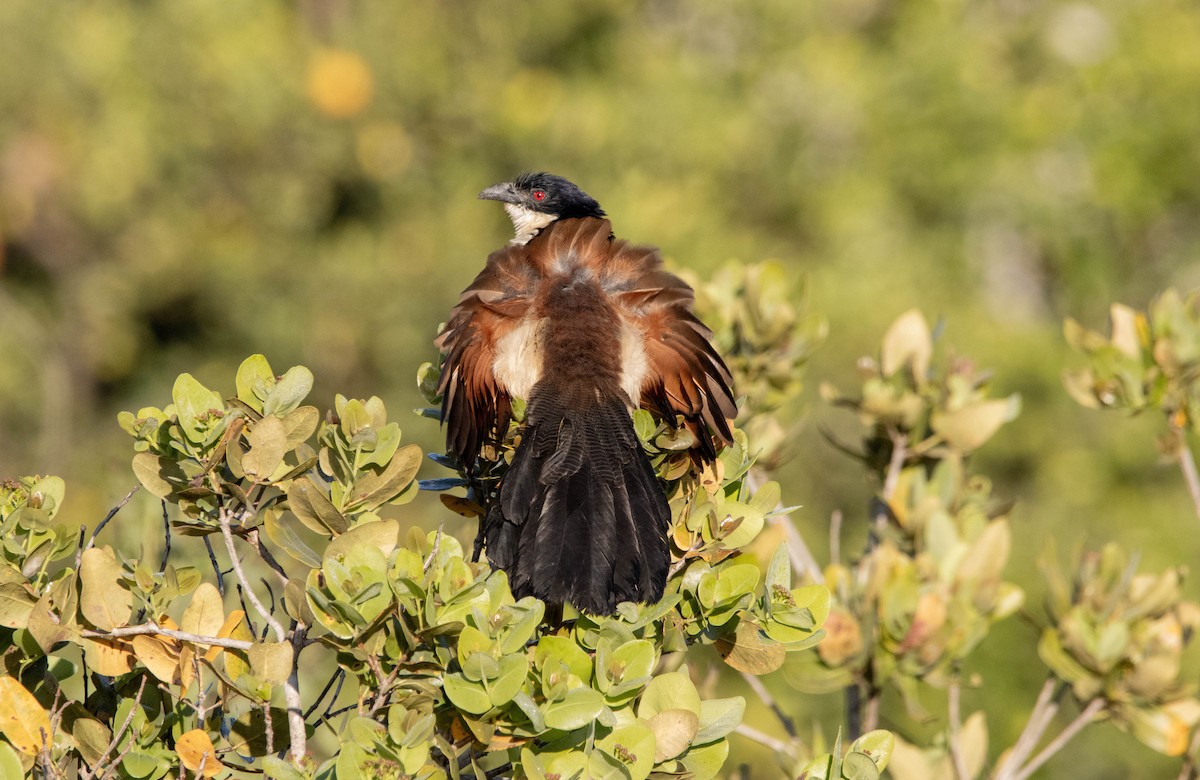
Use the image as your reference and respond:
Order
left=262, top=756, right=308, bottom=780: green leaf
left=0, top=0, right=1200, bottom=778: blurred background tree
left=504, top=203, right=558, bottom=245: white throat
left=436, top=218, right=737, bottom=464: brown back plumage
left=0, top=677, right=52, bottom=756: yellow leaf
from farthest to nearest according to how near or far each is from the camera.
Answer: left=0, top=0, right=1200, bottom=778: blurred background tree → left=504, top=203, right=558, bottom=245: white throat → left=436, top=218, right=737, bottom=464: brown back plumage → left=0, top=677, right=52, bottom=756: yellow leaf → left=262, top=756, right=308, bottom=780: green leaf

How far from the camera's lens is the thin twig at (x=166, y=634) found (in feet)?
6.29

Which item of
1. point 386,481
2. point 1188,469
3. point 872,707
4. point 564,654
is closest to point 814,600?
point 564,654

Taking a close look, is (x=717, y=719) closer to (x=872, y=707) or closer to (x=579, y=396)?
(x=579, y=396)

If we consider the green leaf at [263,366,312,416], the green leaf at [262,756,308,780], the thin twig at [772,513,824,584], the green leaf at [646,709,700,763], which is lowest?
the thin twig at [772,513,824,584]

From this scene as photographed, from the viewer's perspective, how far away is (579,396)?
109 inches

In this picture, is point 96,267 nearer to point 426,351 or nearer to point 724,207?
point 426,351

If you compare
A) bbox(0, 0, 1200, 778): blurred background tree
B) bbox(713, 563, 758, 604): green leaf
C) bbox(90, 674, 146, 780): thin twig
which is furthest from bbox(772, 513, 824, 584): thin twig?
bbox(0, 0, 1200, 778): blurred background tree

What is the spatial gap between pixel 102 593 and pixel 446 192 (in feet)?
34.6

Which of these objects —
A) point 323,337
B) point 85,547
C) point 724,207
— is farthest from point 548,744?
point 724,207

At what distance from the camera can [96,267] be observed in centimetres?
1317

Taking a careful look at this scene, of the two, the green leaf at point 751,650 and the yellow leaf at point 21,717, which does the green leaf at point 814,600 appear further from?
the yellow leaf at point 21,717

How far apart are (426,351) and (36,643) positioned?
892 centimetres

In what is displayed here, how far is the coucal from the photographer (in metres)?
2.32

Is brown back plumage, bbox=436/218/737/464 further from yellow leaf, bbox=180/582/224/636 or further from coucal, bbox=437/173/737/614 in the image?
yellow leaf, bbox=180/582/224/636
